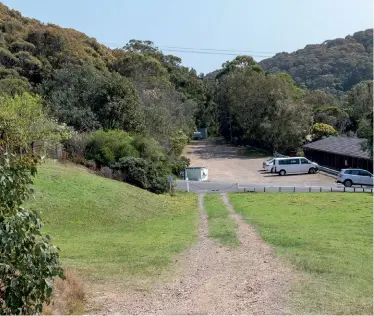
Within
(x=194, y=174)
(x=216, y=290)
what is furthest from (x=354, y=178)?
(x=216, y=290)

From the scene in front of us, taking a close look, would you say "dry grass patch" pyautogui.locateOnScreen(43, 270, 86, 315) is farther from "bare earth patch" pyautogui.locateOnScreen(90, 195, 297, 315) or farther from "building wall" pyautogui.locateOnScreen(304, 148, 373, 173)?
"building wall" pyautogui.locateOnScreen(304, 148, 373, 173)

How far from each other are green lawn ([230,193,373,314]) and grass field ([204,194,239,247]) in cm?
96

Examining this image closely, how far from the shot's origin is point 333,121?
7656 centimetres

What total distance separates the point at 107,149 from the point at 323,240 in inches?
882

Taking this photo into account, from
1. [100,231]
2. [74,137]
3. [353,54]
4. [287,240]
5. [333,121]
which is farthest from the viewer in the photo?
[353,54]

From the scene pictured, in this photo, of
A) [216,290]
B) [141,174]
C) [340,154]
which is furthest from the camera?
[340,154]

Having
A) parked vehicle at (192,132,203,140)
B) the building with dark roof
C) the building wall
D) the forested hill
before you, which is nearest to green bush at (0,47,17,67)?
the building with dark roof

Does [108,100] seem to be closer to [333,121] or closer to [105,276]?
[105,276]

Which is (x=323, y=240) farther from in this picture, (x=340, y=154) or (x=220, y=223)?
(x=340, y=154)

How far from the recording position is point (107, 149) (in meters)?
36.2

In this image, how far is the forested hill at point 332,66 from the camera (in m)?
143

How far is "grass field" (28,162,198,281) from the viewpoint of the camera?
43.3 ft

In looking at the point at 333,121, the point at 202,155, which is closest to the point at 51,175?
the point at 202,155

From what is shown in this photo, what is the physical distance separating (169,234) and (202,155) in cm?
5234
